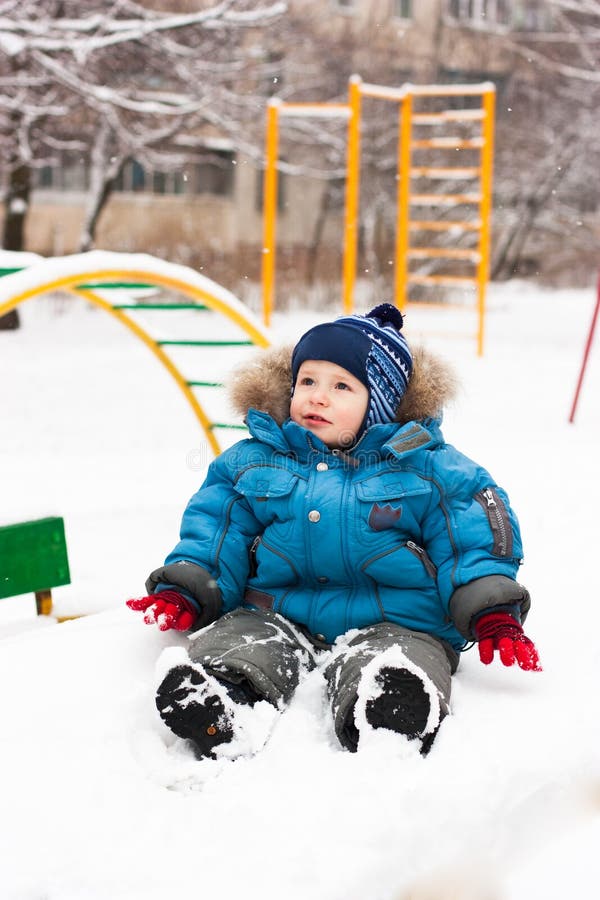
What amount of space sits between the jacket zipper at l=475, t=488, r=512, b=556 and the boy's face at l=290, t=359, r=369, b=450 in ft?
1.14

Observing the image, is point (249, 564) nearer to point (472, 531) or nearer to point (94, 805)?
point (472, 531)

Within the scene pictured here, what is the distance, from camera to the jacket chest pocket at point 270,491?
2424 mm

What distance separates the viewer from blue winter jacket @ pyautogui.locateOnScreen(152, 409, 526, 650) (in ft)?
7.72

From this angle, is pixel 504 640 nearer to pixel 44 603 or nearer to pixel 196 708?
pixel 196 708

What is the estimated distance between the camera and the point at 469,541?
2.35m

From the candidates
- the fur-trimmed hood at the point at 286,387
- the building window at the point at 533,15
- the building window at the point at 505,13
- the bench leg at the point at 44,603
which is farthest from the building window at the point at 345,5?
the fur-trimmed hood at the point at 286,387

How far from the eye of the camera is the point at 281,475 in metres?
2.45

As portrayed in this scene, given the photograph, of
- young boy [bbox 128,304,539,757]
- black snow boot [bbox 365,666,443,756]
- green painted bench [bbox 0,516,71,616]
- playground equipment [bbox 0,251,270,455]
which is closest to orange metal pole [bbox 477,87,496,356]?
playground equipment [bbox 0,251,270,455]

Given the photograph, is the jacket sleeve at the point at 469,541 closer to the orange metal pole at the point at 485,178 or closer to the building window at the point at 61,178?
the orange metal pole at the point at 485,178

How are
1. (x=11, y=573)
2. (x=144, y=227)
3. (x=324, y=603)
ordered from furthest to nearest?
(x=144, y=227) < (x=11, y=573) < (x=324, y=603)

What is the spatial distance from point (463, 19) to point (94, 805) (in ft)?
79.3

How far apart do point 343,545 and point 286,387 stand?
546mm

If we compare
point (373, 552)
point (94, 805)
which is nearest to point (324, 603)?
point (373, 552)

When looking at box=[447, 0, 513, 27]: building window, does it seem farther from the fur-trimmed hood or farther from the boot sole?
the boot sole
